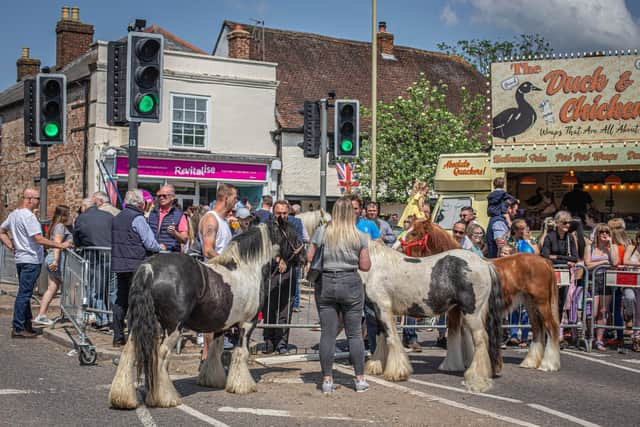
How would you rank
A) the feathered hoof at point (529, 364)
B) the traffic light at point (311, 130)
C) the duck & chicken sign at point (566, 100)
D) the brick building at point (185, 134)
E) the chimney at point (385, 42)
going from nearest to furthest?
the feathered hoof at point (529, 364) < the traffic light at point (311, 130) < the duck & chicken sign at point (566, 100) < the brick building at point (185, 134) < the chimney at point (385, 42)

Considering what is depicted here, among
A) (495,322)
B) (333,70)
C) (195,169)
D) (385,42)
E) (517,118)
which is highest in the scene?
(385,42)

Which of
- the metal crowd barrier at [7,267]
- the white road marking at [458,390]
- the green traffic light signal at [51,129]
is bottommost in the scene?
the white road marking at [458,390]

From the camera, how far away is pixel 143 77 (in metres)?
9.90

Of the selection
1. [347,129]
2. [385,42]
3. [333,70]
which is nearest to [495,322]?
[347,129]

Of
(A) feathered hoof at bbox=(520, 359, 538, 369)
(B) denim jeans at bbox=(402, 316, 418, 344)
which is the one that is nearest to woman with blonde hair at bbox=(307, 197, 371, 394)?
(A) feathered hoof at bbox=(520, 359, 538, 369)

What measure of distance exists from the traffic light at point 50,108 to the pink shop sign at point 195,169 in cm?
1660

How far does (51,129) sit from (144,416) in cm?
636

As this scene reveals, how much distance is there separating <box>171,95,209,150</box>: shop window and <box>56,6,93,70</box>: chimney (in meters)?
7.43

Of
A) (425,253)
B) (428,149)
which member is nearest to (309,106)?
(425,253)

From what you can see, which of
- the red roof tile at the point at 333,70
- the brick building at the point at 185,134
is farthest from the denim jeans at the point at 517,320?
the red roof tile at the point at 333,70

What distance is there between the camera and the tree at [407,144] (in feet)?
101

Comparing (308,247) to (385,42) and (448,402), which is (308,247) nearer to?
(448,402)

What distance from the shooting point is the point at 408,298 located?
904 cm

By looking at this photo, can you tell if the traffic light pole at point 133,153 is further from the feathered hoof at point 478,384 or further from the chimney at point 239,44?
the chimney at point 239,44
